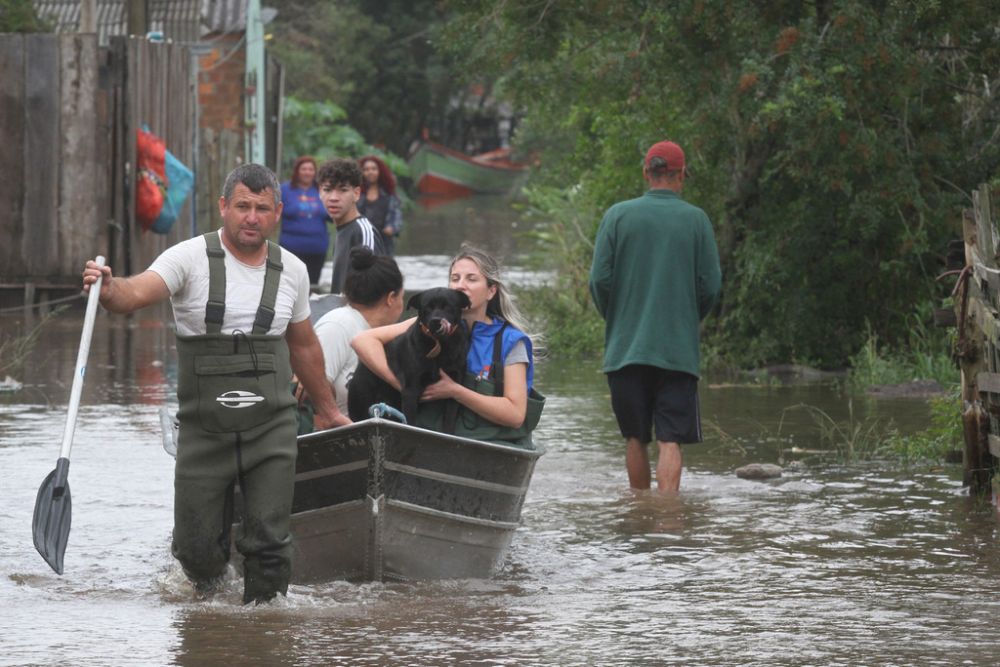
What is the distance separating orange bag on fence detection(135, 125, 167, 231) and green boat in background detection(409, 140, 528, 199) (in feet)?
135

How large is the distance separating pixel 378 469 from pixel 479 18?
838cm

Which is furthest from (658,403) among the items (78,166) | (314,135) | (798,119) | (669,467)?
(314,135)

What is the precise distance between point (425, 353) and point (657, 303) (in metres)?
2.36

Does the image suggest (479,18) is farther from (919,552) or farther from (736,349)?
(919,552)

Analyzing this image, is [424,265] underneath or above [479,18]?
underneath

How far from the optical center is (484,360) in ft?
26.2

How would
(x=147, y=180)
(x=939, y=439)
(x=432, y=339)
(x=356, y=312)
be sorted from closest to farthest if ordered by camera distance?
1. (x=432, y=339)
2. (x=356, y=312)
3. (x=939, y=439)
4. (x=147, y=180)

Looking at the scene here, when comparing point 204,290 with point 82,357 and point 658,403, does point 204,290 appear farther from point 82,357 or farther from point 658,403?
point 658,403

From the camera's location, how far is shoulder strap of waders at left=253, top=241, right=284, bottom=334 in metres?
6.89

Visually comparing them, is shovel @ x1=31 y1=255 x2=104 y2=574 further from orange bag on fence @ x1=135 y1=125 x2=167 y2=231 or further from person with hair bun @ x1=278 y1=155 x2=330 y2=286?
orange bag on fence @ x1=135 y1=125 x2=167 y2=231

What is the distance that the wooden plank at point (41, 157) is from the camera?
62.3 feet

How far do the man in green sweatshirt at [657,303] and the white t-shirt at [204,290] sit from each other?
312 cm

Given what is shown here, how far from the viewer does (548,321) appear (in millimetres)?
18516

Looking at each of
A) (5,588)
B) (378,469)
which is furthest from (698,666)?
(5,588)
